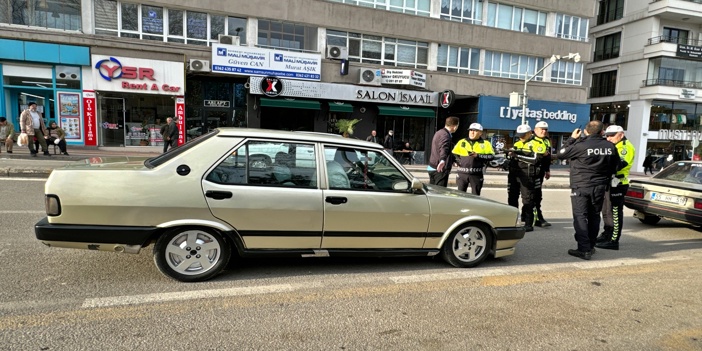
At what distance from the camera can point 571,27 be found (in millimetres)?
26391

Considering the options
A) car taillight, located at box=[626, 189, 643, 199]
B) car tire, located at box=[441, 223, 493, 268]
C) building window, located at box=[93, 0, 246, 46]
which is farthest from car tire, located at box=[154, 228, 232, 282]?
building window, located at box=[93, 0, 246, 46]

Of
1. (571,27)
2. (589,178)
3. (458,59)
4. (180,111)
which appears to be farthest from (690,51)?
(180,111)

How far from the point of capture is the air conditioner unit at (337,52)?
20.7 metres

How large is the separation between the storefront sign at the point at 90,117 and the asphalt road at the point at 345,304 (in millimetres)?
14617

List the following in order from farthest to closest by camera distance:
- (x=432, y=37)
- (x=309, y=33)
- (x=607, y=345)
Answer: (x=432, y=37), (x=309, y=33), (x=607, y=345)

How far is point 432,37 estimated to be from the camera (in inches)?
897

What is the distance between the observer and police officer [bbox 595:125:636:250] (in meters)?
6.10

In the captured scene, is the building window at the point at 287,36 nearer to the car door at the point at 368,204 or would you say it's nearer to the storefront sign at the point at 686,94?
the car door at the point at 368,204

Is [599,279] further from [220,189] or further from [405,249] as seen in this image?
[220,189]

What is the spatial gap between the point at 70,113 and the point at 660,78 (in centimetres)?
3929

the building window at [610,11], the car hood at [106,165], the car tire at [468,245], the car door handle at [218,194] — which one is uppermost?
the building window at [610,11]

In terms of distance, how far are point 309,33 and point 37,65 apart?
11856mm

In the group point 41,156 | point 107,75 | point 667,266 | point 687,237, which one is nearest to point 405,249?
point 667,266

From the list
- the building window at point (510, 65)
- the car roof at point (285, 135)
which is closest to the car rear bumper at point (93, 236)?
the car roof at point (285, 135)
